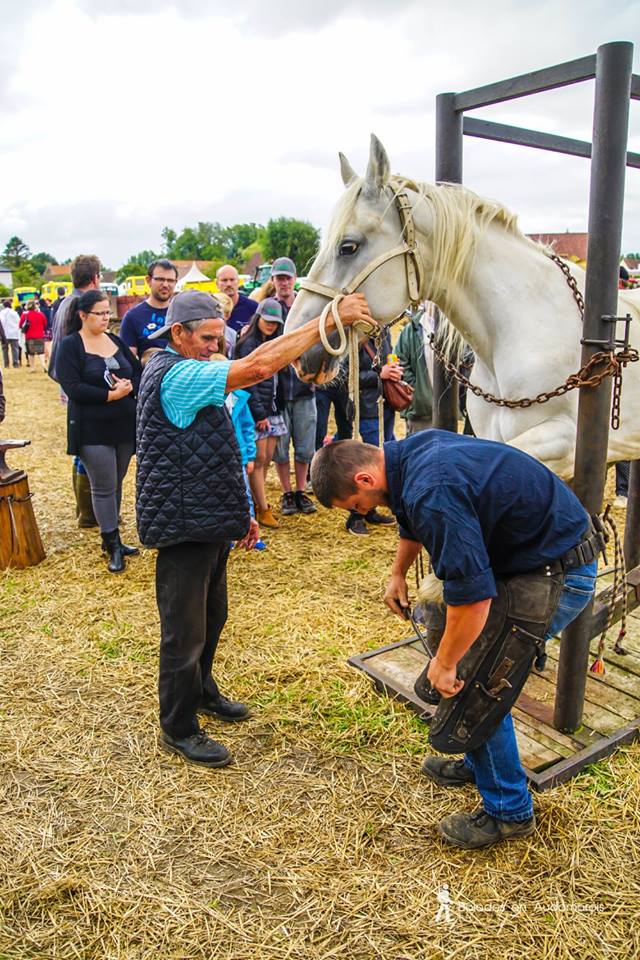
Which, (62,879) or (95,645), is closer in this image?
(62,879)

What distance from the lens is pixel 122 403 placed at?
5.01 metres

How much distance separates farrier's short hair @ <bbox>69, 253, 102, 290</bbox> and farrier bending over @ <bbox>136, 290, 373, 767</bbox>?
9.55 ft

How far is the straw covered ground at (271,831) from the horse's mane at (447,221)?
203cm

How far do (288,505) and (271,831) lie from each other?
4060 mm

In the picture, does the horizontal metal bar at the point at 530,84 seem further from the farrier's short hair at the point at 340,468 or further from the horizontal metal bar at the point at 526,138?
the farrier's short hair at the point at 340,468

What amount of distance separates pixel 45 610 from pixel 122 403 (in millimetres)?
1574

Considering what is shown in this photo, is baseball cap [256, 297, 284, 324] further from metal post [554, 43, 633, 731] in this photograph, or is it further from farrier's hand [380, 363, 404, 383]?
metal post [554, 43, 633, 731]

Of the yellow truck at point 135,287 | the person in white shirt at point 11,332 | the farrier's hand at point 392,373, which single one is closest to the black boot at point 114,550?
the farrier's hand at point 392,373

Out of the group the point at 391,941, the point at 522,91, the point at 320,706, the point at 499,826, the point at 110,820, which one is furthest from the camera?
the point at 320,706

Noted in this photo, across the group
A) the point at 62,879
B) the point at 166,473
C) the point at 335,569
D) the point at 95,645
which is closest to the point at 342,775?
the point at 62,879

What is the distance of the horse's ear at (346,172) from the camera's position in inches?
116

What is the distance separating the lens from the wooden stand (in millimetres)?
5094

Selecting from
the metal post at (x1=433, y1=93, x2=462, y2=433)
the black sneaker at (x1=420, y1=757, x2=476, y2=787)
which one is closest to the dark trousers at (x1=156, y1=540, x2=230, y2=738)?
the black sneaker at (x1=420, y1=757, x2=476, y2=787)

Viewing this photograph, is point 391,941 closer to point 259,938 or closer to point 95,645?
point 259,938
